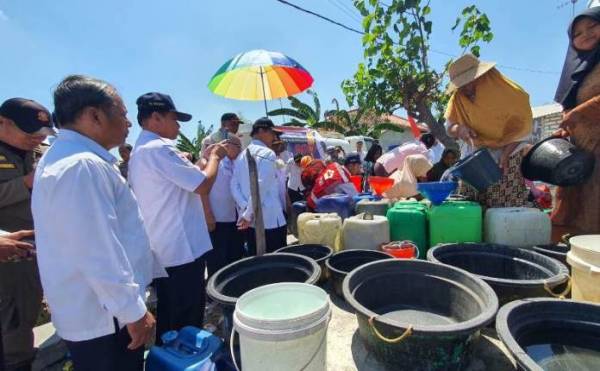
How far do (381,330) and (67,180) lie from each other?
156cm

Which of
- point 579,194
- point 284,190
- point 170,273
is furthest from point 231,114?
point 579,194

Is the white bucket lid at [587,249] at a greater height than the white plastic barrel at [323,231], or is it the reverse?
the white bucket lid at [587,249]

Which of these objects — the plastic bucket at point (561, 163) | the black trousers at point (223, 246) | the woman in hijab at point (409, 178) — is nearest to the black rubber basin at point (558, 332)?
the plastic bucket at point (561, 163)

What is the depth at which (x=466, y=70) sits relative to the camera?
2850mm

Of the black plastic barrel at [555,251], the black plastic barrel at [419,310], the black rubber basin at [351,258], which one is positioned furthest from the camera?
the black rubber basin at [351,258]

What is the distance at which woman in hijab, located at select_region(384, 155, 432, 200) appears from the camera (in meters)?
3.77

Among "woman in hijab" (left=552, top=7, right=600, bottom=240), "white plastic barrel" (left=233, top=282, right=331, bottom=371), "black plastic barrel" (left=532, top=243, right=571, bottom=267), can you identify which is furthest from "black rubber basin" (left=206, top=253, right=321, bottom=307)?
"woman in hijab" (left=552, top=7, right=600, bottom=240)


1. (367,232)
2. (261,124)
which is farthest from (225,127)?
(367,232)

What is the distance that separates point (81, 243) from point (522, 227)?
2848 millimetres

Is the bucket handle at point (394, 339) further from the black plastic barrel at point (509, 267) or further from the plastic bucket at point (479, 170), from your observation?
the plastic bucket at point (479, 170)

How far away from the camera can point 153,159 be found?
2.20m

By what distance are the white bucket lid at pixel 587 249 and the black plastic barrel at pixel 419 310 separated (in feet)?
1.62

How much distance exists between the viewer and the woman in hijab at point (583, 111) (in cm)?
243

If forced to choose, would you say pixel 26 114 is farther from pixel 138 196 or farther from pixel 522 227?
pixel 522 227
